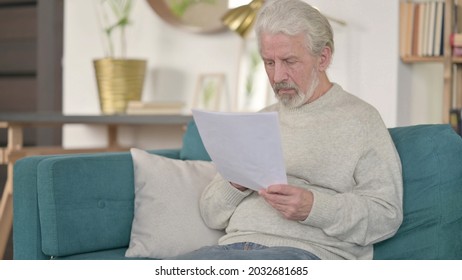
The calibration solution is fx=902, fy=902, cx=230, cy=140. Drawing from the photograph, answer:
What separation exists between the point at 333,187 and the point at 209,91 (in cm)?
230

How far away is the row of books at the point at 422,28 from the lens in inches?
146

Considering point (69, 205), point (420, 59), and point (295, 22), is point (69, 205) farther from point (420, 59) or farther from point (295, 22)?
point (420, 59)

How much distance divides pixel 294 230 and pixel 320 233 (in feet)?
0.20

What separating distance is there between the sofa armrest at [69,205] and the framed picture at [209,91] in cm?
185

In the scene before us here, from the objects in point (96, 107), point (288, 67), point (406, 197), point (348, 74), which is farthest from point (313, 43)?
point (96, 107)

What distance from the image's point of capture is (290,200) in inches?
78.7

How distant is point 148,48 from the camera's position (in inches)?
180

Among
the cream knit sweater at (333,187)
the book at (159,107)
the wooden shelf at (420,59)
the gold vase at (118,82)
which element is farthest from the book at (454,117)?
the cream knit sweater at (333,187)

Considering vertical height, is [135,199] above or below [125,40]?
below

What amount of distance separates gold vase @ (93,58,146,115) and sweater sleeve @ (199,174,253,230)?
205cm

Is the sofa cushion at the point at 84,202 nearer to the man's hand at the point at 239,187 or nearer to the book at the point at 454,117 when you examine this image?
the man's hand at the point at 239,187
